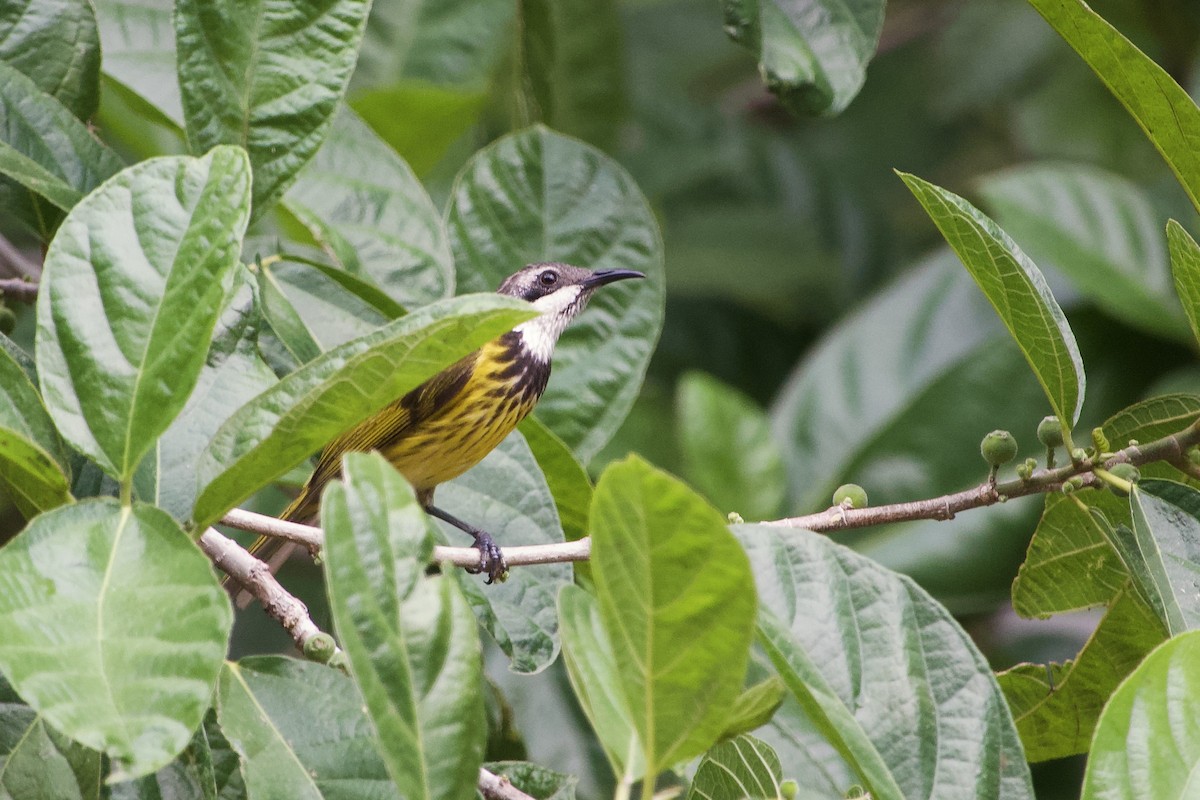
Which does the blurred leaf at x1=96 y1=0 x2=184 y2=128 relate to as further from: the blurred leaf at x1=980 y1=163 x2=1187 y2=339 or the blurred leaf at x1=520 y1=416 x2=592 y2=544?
the blurred leaf at x1=980 y1=163 x2=1187 y2=339

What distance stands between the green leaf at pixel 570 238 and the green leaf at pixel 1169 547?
4.17 ft

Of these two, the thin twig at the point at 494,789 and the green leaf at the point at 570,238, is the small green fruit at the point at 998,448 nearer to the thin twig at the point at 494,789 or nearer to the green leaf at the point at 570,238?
the thin twig at the point at 494,789

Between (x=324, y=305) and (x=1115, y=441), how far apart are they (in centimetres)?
140

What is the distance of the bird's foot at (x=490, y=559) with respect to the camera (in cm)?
205

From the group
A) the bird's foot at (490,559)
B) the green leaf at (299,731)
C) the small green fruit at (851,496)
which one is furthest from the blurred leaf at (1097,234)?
the green leaf at (299,731)

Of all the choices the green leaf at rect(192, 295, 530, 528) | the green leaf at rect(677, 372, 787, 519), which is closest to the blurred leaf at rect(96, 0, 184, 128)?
the green leaf at rect(192, 295, 530, 528)

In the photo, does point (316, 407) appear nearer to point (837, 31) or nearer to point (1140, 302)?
point (837, 31)

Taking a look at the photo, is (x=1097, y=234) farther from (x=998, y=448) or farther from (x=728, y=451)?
(x=998, y=448)

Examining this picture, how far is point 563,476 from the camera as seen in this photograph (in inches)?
99.4

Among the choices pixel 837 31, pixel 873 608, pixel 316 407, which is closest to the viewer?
pixel 316 407

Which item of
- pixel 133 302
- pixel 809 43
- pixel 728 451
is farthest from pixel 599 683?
pixel 728 451

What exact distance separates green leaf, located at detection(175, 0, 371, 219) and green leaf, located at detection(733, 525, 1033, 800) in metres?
1.00

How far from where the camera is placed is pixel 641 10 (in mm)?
6934

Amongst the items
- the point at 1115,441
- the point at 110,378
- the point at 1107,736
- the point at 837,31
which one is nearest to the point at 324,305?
the point at 110,378
